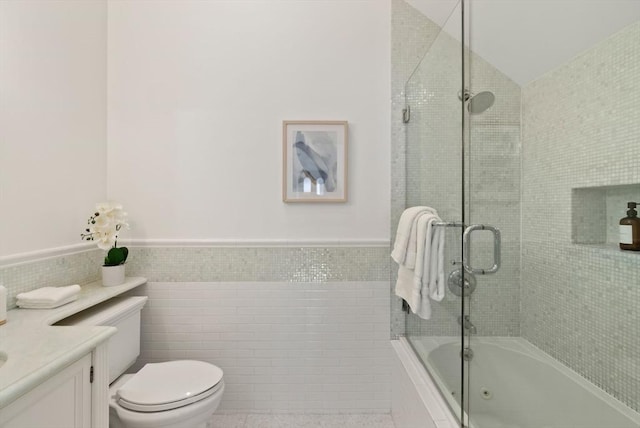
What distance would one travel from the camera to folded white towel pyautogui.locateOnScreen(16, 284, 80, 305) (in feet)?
4.30

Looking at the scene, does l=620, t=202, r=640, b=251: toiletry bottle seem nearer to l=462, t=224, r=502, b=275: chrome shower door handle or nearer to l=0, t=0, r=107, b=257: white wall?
l=462, t=224, r=502, b=275: chrome shower door handle

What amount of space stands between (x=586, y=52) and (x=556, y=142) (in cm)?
31

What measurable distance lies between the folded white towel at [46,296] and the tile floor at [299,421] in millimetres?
1080

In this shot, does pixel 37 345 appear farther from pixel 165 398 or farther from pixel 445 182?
pixel 445 182

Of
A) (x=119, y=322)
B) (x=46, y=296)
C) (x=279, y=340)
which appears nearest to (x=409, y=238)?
(x=279, y=340)

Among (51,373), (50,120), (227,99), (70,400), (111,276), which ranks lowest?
(70,400)

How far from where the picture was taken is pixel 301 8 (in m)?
1.92

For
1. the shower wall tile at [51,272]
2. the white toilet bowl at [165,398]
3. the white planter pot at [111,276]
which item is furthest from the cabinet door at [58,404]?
the white planter pot at [111,276]

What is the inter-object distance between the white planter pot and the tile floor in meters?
0.98

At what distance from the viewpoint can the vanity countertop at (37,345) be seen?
819 millimetres

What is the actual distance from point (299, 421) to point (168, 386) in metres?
0.82

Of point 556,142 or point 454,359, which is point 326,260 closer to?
point 454,359

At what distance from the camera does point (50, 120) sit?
4.99ft

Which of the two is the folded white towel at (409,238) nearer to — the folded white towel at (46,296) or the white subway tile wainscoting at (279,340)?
the white subway tile wainscoting at (279,340)
